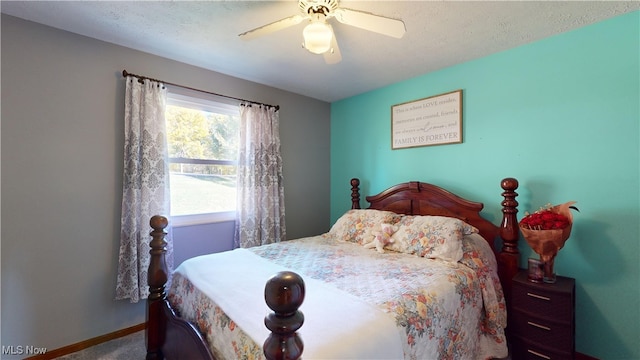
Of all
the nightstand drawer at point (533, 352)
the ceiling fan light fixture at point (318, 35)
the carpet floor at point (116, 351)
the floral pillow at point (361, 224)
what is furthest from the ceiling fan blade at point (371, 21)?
the carpet floor at point (116, 351)

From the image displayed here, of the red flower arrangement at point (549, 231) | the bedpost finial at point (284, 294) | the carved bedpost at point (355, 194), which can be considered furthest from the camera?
the carved bedpost at point (355, 194)

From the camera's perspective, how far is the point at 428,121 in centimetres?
279

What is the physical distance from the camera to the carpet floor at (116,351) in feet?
6.57

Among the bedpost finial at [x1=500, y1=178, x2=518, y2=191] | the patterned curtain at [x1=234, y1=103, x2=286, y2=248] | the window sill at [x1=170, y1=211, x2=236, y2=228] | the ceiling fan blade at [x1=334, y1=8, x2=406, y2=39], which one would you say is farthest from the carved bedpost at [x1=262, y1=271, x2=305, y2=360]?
the patterned curtain at [x1=234, y1=103, x2=286, y2=248]

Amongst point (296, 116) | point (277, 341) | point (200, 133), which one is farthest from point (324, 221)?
point (277, 341)

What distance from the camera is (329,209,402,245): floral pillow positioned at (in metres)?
2.54

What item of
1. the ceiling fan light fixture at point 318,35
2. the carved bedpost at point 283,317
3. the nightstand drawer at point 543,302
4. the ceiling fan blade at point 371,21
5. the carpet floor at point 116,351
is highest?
the ceiling fan blade at point 371,21

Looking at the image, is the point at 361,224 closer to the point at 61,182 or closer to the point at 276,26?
the point at 276,26

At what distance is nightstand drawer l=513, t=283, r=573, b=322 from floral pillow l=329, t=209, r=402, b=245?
41.2 inches

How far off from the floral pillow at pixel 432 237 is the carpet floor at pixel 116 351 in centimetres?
213

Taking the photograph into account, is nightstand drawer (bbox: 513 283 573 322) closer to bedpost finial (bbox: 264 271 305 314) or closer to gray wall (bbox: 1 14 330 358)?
bedpost finial (bbox: 264 271 305 314)

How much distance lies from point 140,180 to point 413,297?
7.35 ft

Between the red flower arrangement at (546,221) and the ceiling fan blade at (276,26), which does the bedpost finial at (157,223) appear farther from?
the red flower arrangement at (546,221)

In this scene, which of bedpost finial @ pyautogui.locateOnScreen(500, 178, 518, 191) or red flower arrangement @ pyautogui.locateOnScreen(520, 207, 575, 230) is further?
bedpost finial @ pyautogui.locateOnScreen(500, 178, 518, 191)
